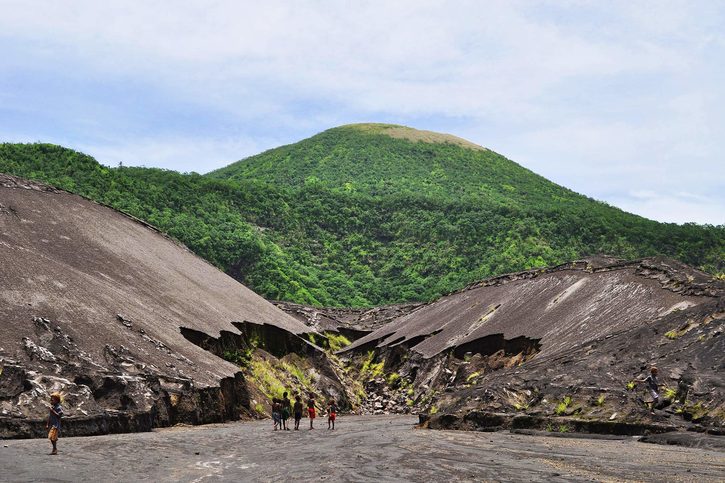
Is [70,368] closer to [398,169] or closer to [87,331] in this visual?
[87,331]

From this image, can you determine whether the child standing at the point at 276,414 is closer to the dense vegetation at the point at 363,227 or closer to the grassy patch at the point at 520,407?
the grassy patch at the point at 520,407

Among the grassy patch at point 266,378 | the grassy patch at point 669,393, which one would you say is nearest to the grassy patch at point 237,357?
the grassy patch at point 266,378

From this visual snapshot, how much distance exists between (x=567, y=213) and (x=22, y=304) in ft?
260

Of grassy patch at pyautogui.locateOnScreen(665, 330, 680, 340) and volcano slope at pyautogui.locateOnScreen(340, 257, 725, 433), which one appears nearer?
volcano slope at pyautogui.locateOnScreen(340, 257, 725, 433)

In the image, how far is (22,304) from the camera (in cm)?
3028

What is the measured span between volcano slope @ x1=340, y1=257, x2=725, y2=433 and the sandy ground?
7.66 ft

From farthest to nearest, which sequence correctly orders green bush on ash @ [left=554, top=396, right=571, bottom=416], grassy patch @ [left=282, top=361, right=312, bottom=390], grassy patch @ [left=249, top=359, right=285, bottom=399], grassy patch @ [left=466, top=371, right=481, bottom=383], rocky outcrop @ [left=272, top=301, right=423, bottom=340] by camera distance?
1. rocky outcrop @ [left=272, top=301, right=423, bottom=340]
2. grassy patch @ [left=282, top=361, right=312, bottom=390]
3. grassy patch @ [left=466, top=371, right=481, bottom=383]
4. grassy patch @ [left=249, top=359, right=285, bottom=399]
5. green bush on ash @ [left=554, top=396, right=571, bottom=416]

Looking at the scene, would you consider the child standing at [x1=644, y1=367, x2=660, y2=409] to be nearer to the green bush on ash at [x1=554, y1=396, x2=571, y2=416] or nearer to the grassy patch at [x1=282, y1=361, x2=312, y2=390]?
the green bush on ash at [x1=554, y1=396, x2=571, y2=416]

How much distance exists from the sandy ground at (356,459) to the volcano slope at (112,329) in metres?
2.51

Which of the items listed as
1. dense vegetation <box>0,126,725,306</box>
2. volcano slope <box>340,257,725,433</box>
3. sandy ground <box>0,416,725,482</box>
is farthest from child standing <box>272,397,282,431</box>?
dense vegetation <box>0,126,725,306</box>

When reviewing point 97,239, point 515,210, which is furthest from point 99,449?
point 515,210

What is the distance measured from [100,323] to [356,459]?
1610cm

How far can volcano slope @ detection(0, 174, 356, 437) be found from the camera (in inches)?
1030

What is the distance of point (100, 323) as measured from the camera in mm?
31812
